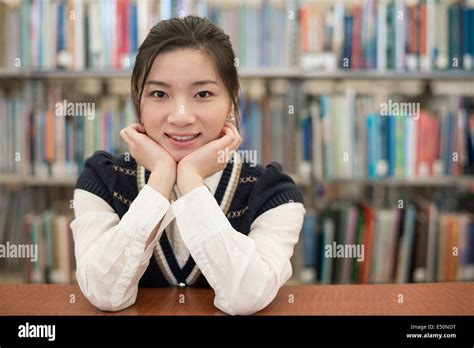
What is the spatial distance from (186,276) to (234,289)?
0.21m

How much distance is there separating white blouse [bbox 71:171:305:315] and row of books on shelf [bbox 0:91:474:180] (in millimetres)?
961

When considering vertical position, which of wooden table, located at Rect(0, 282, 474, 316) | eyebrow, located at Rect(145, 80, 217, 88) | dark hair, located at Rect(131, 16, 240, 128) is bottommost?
wooden table, located at Rect(0, 282, 474, 316)

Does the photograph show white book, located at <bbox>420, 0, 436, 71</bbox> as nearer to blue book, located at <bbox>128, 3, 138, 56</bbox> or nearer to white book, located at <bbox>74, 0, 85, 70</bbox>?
blue book, located at <bbox>128, 3, 138, 56</bbox>

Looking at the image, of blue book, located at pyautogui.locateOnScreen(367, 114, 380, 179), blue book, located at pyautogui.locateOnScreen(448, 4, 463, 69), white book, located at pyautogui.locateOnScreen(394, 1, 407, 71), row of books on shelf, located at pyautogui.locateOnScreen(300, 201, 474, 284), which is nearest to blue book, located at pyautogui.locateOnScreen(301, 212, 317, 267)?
row of books on shelf, located at pyautogui.locateOnScreen(300, 201, 474, 284)

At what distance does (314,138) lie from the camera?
1863 millimetres

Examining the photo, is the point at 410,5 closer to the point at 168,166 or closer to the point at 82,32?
the point at 82,32

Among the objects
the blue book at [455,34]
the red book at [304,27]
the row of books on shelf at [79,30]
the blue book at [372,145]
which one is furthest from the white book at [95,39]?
the blue book at [455,34]

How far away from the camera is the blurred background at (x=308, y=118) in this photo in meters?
1.83

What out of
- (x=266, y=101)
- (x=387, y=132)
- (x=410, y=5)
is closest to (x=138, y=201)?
(x=266, y=101)

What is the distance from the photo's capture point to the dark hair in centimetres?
97

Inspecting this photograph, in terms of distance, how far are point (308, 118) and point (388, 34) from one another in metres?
0.38

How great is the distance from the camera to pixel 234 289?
2.72 feet

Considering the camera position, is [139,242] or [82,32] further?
[82,32]

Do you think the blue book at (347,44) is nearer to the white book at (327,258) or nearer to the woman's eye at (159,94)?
the white book at (327,258)
